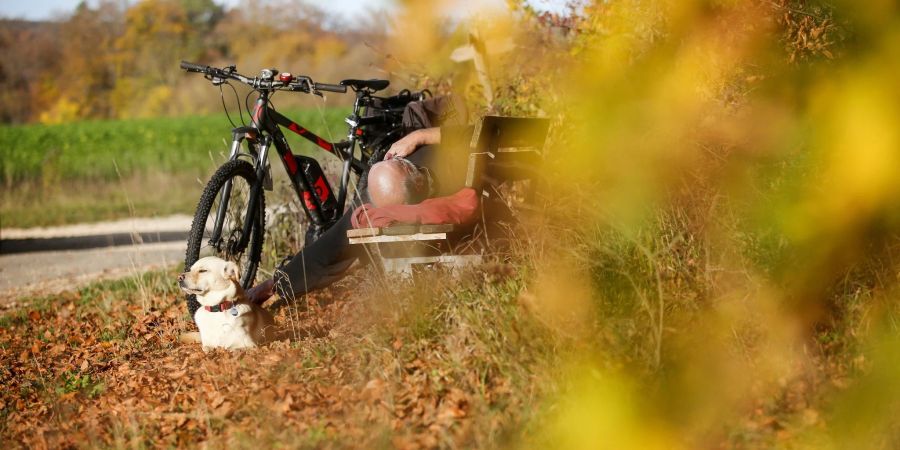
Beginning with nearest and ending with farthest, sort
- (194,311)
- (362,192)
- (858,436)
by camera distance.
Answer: (858,436) < (194,311) < (362,192)

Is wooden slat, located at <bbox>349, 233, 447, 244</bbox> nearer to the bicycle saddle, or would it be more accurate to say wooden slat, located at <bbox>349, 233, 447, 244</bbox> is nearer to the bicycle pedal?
the bicycle pedal

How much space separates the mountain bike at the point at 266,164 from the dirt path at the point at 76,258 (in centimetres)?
147

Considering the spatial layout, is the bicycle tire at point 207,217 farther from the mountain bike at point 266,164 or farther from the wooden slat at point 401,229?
the wooden slat at point 401,229

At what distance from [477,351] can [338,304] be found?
210cm

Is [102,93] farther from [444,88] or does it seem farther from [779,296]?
[779,296]

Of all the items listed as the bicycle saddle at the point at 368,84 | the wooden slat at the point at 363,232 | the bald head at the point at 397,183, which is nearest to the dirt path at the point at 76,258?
the bicycle saddle at the point at 368,84

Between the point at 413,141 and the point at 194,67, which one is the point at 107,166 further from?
the point at 413,141

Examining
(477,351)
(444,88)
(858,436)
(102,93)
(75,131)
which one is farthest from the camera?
(102,93)

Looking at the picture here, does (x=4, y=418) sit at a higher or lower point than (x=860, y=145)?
lower

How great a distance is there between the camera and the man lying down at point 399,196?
17.2 ft

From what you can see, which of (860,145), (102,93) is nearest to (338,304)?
(860,145)

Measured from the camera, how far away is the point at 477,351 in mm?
4301

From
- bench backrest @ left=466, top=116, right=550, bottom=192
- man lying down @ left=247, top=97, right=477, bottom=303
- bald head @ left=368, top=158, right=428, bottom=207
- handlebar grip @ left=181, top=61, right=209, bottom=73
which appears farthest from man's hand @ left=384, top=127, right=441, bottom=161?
handlebar grip @ left=181, top=61, right=209, bottom=73

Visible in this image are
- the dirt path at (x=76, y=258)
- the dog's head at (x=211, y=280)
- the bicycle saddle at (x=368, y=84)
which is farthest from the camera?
the dirt path at (x=76, y=258)
